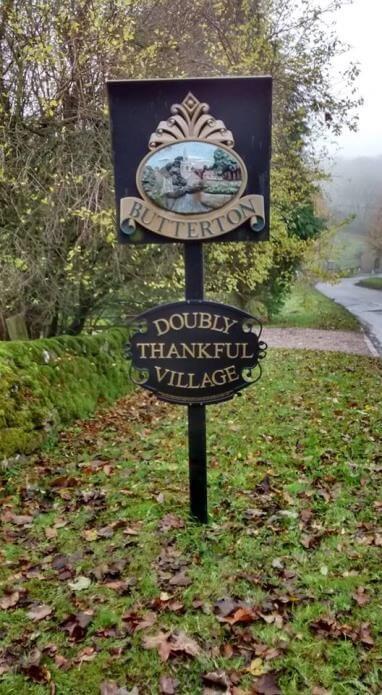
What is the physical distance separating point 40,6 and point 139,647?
6.73 m

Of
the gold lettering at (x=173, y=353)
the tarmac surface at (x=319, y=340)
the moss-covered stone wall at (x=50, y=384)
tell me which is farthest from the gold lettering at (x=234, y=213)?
the tarmac surface at (x=319, y=340)

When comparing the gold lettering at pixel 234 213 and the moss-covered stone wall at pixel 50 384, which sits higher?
the gold lettering at pixel 234 213

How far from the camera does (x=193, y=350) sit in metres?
3.66

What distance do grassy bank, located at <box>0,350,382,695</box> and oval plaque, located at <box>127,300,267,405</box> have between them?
1.07m

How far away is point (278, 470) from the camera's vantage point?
4.83 m

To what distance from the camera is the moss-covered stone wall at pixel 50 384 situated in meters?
5.19

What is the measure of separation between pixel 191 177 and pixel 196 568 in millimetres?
2605

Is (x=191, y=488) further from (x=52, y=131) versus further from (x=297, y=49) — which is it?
(x=297, y=49)

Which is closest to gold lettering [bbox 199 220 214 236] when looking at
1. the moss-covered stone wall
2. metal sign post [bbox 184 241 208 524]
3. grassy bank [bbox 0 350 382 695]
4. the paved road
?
metal sign post [bbox 184 241 208 524]

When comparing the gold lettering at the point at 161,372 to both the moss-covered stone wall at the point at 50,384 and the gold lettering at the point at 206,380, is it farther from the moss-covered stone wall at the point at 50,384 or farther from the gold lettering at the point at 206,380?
the moss-covered stone wall at the point at 50,384

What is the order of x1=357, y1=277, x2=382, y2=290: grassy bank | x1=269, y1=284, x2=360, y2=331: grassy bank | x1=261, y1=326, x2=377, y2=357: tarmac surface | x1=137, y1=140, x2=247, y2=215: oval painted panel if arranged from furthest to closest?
x1=357, y1=277, x2=382, y2=290: grassy bank < x1=269, y1=284, x2=360, y2=331: grassy bank < x1=261, y1=326, x2=377, y2=357: tarmac surface < x1=137, y1=140, x2=247, y2=215: oval painted panel

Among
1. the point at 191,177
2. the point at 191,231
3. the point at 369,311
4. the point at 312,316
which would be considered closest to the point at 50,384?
the point at 191,231

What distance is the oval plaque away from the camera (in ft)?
11.9

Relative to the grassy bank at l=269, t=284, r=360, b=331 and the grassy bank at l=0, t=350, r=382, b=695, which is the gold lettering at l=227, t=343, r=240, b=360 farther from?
the grassy bank at l=269, t=284, r=360, b=331
